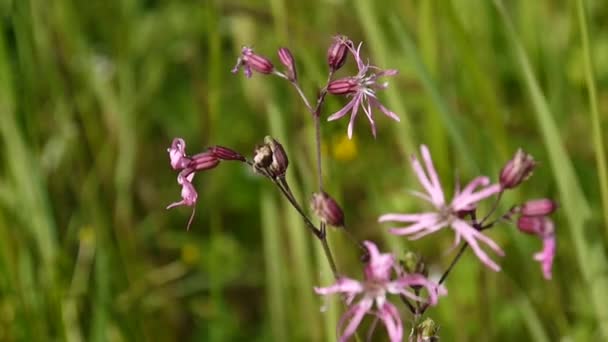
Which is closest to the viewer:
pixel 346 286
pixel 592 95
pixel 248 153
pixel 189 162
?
pixel 346 286

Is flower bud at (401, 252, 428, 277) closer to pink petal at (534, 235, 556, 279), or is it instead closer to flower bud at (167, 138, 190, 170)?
pink petal at (534, 235, 556, 279)

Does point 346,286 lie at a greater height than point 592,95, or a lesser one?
lesser

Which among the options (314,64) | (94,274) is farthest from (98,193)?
(314,64)

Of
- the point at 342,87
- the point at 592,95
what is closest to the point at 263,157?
the point at 342,87

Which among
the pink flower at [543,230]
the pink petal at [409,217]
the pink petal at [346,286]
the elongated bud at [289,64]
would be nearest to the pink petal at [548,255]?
the pink flower at [543,230]

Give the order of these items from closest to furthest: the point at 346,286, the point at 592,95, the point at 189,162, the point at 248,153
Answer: the point at 346,286, the point at 189,162, the point at 592,95, the point at 248,153

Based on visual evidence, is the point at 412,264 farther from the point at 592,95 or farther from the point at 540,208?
the point at 592,95

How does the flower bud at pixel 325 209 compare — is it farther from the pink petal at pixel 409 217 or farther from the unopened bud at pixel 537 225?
the unopened bud at pixel 537 225
